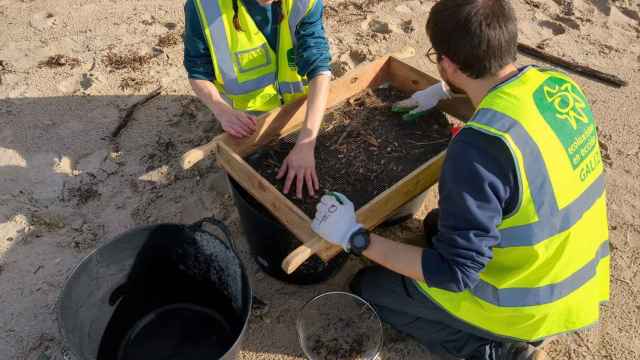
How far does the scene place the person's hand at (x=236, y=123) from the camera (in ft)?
7.25

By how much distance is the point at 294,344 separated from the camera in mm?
2406

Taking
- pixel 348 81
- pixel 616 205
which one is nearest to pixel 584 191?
pixel 348 81

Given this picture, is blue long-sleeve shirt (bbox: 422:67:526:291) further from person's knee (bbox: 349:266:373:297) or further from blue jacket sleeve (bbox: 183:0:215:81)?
blue jacket sleeve (bbox: 183:0:215:81)

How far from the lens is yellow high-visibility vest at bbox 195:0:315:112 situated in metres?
2.31

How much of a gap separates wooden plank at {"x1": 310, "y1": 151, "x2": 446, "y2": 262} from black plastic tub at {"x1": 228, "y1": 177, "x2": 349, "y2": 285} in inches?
10.8

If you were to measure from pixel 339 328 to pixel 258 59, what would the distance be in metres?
1.38

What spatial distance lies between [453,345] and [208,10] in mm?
1856

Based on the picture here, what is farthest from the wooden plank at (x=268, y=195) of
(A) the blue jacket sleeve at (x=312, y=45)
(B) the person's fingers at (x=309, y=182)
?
(A) the blue jacket sleeve at (x=312, y=45)

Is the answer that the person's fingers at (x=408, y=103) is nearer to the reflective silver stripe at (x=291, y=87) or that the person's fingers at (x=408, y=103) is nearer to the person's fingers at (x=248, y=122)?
the reflective silver stripe at (x=291, y=87)

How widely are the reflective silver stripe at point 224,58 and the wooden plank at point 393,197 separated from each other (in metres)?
0.97

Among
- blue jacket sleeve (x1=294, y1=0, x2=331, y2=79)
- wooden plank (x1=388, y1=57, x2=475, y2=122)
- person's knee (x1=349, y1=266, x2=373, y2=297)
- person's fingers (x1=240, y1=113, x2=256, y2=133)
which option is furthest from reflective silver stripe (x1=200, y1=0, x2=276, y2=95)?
person's knee (x1=349, y1=266, x2=373, y2=297)

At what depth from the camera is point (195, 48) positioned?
2.39 metres

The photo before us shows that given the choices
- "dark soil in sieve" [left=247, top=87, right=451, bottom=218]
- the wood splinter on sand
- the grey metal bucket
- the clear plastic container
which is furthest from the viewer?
the wood splinter on sand

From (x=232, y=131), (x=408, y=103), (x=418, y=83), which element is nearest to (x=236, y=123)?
(x=232, y=131)
